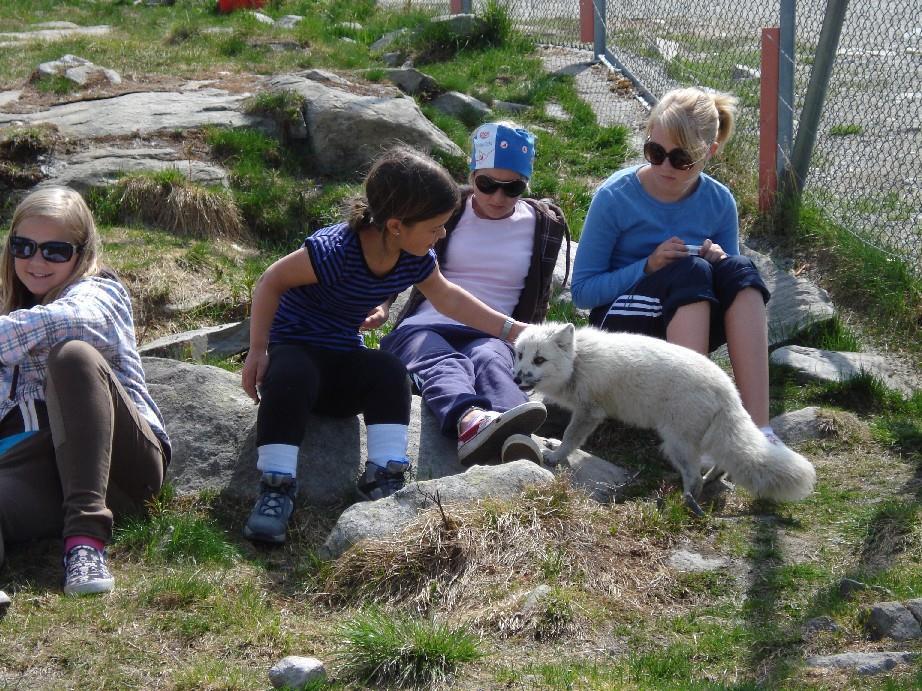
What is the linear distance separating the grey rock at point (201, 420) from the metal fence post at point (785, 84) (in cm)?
448

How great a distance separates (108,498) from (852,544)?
3.07 metres

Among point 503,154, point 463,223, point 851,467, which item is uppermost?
point 503,154

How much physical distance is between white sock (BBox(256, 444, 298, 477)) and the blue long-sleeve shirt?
1.99m

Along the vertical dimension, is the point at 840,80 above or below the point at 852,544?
above

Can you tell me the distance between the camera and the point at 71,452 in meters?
3.87

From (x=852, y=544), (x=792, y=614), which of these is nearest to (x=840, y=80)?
(x=852, y=544)

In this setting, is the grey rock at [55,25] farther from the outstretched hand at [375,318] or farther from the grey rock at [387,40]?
the outstretched hand at [375,318]

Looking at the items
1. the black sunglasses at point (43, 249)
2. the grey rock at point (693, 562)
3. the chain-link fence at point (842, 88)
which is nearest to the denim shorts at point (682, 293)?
the grey rock at point (693, 562)

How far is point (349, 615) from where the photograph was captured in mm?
3676

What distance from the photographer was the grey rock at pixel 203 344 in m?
6.11

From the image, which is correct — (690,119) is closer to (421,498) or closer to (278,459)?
(421,498)

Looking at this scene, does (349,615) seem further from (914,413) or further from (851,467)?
(914,413)

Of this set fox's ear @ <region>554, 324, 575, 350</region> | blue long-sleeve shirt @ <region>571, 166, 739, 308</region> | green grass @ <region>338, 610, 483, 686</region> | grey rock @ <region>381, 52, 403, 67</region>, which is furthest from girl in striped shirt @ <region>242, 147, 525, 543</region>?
grey rock @ <region>381, 52, 403, 67</region>

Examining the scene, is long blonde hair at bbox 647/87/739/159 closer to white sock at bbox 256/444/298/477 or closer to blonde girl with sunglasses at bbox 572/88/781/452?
blonde girl with sunglasses at bbox 572/88/781/452
